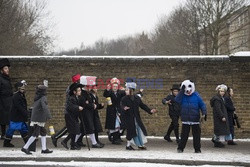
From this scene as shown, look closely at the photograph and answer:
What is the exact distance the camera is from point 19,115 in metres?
11.1

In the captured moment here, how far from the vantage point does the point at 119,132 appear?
40.8ft

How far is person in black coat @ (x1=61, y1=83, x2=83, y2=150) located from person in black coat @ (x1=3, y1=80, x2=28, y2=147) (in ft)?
3.85

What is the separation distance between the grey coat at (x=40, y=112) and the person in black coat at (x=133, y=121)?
85.1 inches

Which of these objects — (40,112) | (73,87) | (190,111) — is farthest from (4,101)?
(190,111)

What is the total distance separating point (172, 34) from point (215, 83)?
74.2 feet

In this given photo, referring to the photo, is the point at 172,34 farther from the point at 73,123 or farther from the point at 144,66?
the point at 73,123

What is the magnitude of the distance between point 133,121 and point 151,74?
3.59 m

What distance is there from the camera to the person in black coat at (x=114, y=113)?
12.2 m

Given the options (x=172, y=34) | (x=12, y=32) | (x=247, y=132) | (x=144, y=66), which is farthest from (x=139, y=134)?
(x=172, y=34)

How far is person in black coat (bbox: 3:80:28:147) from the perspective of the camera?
36.0 feet

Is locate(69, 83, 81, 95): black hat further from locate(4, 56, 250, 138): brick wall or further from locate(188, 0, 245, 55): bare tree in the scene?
locate(188, 0, 245, 55): bare tree

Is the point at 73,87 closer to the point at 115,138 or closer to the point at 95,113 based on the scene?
the point at 95,113

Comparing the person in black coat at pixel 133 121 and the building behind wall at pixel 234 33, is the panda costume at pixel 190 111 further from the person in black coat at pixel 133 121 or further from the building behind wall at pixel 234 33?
the building behind wall at pixel 234 33

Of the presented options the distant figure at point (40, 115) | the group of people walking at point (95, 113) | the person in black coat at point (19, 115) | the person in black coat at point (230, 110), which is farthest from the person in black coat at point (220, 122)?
the person in black coat at point (19, 115)
